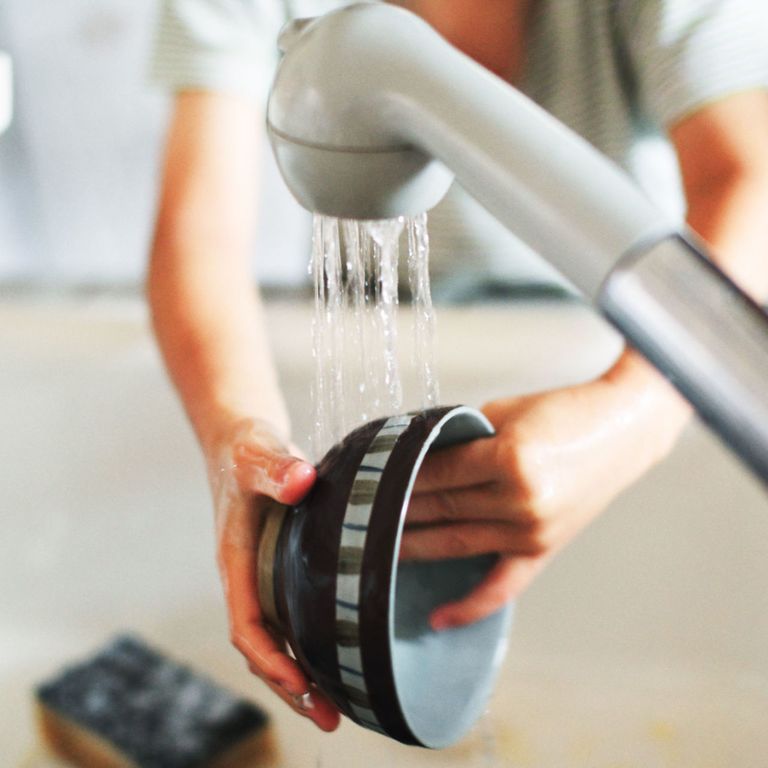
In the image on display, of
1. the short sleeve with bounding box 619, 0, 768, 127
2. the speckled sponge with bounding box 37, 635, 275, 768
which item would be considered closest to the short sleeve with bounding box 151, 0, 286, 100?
the short sleeve with bounding box 619, 0, 768, 127

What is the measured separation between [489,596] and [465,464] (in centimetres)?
6

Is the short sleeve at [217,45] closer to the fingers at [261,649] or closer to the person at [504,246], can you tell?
the person at [504,246]

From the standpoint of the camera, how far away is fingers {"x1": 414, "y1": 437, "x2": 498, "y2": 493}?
0.29m

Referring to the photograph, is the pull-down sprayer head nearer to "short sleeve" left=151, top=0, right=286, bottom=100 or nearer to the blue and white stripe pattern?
the blue and white stripe pattern

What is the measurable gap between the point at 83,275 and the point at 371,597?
0.64m

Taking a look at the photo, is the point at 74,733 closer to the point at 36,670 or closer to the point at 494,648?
the point at 36,670

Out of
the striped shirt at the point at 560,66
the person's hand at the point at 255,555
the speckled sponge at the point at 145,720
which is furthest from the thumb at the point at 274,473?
the speckled sponge at the point at 145,720

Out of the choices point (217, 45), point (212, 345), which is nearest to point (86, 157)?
point (217, 45)

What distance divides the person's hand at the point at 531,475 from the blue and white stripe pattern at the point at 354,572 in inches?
2.3

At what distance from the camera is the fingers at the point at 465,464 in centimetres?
29

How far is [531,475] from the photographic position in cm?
30

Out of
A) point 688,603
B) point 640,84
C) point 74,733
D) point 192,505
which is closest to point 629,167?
point 640,84

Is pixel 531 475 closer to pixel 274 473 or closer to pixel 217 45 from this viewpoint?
pixel 274 473

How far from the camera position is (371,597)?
0.74 feet
